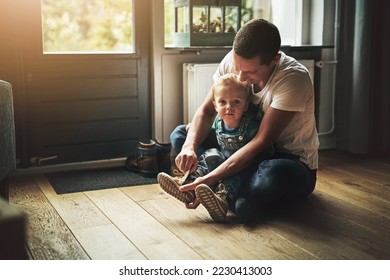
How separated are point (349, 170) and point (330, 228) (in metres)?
0.86

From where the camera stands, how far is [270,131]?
1813 millimetres

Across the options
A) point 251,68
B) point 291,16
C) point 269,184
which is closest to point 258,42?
point 251,68

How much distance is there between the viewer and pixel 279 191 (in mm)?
1820

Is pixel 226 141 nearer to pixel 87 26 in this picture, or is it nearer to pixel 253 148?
pixel 253 148

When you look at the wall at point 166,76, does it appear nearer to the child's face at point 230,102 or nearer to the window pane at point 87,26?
the window pane at point 87,26

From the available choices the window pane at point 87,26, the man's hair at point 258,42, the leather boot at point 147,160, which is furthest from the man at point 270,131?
the window pane at point 87,26

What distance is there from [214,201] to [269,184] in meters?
0.21

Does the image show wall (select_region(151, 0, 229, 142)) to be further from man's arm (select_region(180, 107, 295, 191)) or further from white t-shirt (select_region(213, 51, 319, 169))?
man's arm (select_region(180, 107, 295, 191))

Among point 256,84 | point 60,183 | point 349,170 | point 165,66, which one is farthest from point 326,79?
point 60,183

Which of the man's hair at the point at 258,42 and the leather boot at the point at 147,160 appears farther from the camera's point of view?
the leather boot at the point at 147,160

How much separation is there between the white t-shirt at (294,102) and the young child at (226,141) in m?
0.10

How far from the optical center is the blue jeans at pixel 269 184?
1810 mm

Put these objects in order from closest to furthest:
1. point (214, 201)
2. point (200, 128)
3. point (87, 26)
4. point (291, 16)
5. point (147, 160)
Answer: point (214, 201)
point (200, 128)
point (147, 160)
point (87, 26)
point (291, 16)
